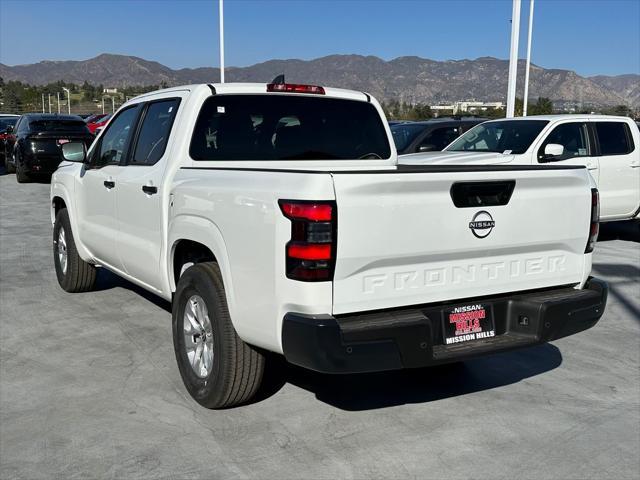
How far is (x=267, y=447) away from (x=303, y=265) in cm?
112

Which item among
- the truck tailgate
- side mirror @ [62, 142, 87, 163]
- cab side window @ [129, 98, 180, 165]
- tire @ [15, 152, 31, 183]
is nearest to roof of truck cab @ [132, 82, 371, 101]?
cab side window @ [129, 98, 180, 165]

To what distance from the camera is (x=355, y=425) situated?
412cm

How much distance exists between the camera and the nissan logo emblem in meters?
3.75

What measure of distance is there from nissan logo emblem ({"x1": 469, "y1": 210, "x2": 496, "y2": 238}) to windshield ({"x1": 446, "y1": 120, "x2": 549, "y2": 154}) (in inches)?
262

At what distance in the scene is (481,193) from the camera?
3799 mm

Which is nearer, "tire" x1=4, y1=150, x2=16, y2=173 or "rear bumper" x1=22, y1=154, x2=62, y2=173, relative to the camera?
"rear bumper" x1=22, y1=154, x2=62, y2=173

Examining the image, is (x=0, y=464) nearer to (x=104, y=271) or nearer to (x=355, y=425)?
(x=355, y=425)

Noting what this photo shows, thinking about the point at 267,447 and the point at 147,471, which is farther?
the point at 267,447

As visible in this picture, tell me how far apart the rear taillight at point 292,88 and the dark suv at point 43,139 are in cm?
1341

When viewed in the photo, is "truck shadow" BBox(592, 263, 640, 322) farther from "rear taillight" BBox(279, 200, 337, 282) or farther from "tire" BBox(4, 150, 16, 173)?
"tire" BBox(4, 150, 16, 173)

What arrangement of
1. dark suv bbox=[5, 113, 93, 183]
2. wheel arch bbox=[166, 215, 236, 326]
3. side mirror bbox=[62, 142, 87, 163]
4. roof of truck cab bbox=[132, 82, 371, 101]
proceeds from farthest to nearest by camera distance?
1. dark suv bbox=[5, 113, 93, 183]
2. side mirror bbox=[62, 142, 87, 163]
3. roof of truck cab bbox=[132, 82, 371, 101]
4. wheel arch bbox=[166, 215, 236, 326]

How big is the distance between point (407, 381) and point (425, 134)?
8.70 m

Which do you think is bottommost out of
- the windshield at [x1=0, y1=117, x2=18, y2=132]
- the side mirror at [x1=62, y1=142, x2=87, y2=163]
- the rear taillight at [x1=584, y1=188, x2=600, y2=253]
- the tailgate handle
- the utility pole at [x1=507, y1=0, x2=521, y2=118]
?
the rear taillight at [x1=584, y1=188, x2=600, y2=253]

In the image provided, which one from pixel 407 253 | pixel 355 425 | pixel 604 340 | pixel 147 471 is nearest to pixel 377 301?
pixel 407 253
